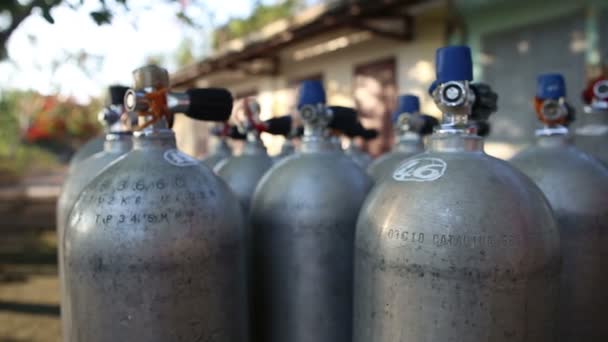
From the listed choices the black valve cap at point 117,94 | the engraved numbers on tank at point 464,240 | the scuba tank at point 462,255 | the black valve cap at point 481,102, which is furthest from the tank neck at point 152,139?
the black valve cap at point 117,94

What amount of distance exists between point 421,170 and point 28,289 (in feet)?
13.6

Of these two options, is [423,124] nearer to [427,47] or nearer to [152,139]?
[152,139]

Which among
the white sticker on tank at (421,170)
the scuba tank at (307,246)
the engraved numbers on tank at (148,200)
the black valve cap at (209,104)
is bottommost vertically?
the scuba tank at (307,246)

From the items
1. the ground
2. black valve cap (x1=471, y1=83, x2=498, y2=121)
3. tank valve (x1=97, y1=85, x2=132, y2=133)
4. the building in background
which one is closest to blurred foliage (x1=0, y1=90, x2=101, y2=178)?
the ground

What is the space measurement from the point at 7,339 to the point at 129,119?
211cm

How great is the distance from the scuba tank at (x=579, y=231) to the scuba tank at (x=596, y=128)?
1.67 feet

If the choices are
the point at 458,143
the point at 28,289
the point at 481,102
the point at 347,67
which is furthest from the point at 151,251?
the point at 347,67

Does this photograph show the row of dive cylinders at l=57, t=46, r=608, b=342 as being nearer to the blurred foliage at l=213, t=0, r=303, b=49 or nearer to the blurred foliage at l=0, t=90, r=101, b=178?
the blurred foliage at l=213, t=0, r=303, b=49

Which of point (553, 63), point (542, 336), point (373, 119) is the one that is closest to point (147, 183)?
point (542, 336)

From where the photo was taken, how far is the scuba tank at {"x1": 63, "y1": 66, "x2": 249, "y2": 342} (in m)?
1.23

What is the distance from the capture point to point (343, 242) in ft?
5.46

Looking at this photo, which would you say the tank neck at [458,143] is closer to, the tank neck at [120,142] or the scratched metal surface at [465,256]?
the scratched metal surface at [465,256]

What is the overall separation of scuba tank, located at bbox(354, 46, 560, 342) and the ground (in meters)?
2.76

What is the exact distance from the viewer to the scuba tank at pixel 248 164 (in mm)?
2279
